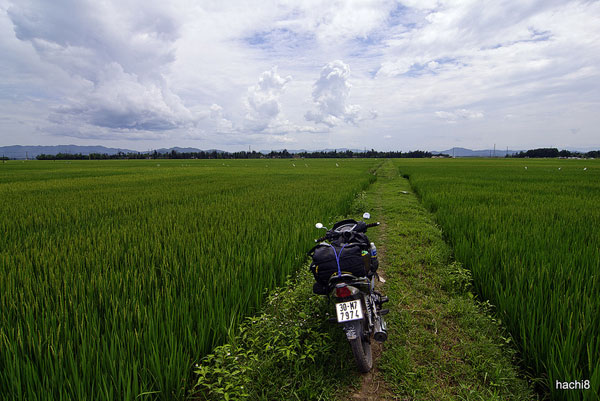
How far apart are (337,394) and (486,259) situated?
265 centimetres

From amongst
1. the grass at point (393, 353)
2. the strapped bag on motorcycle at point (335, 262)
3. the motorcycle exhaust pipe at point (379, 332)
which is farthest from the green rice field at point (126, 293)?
the motorcycle exhaust pipe at point (379, 332)

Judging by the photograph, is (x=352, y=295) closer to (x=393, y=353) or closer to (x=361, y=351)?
(x=361, y=351)

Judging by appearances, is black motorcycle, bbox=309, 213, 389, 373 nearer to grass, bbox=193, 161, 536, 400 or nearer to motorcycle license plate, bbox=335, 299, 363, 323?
motorcycle license plate, bbox=335, 299, 363, 323

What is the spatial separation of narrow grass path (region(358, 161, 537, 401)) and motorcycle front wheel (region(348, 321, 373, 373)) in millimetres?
135

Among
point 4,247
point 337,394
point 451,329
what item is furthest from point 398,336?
point 4,247

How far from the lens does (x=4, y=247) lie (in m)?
3.56

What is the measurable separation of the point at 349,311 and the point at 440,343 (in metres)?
1.17

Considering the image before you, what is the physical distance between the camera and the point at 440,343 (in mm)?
2369

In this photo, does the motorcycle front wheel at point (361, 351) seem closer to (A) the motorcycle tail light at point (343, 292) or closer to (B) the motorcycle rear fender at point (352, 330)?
(B) the motorcycle rear fender at point (352, 330)

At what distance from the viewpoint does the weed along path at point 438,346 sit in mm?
1863

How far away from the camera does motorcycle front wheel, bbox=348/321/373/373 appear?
187 cm

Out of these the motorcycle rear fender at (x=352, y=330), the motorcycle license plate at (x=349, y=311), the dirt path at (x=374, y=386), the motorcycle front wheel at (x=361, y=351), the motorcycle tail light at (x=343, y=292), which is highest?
the motorcycle tail light at (x=343, y=292)

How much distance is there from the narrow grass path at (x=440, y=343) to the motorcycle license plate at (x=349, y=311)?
0.57 metres

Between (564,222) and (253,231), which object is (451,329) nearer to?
(253,231)
